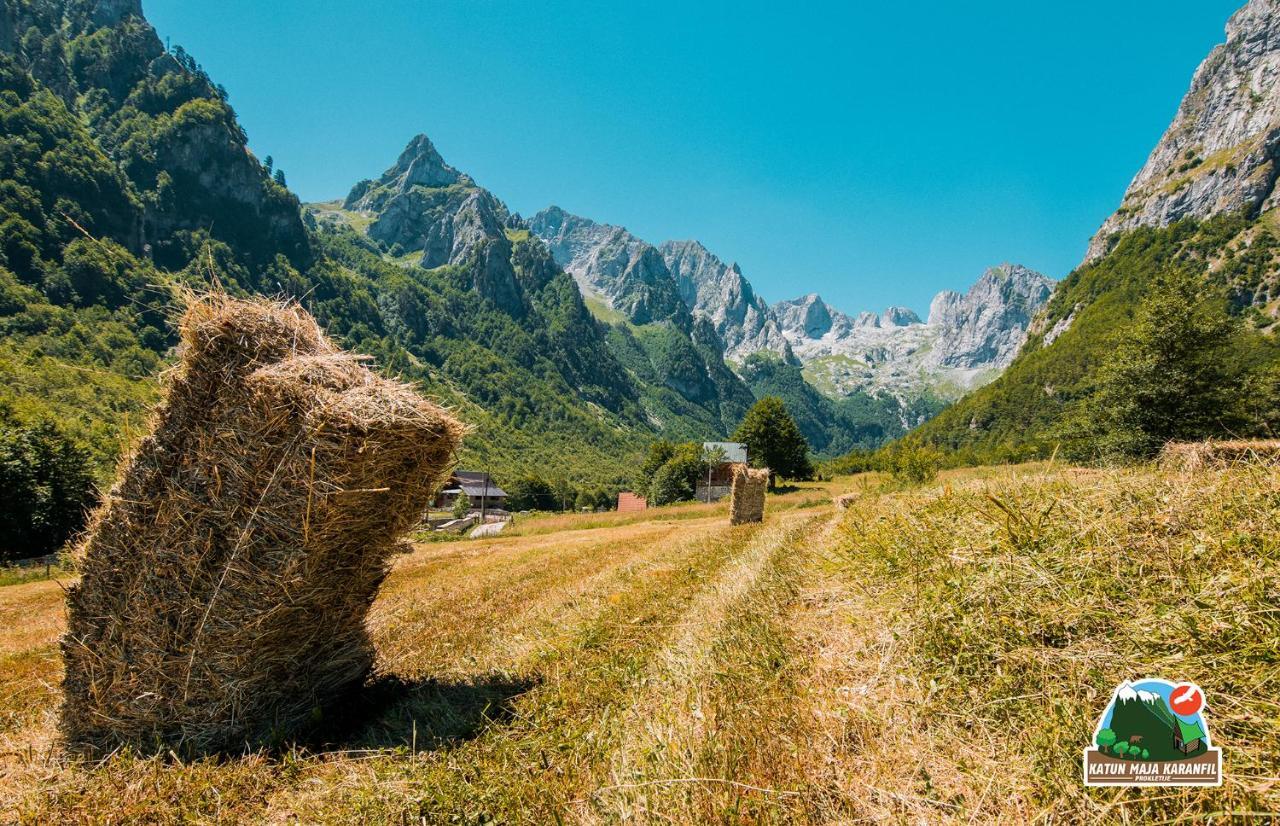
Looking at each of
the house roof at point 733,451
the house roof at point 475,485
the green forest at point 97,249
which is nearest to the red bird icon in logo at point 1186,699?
the green forest at point 97,249

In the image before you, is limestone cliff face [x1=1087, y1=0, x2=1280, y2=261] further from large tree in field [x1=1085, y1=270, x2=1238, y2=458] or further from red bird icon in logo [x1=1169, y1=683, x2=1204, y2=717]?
red bird icon in logo [x1=1169, y1=683, x2=1204, y2=717]

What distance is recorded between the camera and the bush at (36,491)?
3177cm

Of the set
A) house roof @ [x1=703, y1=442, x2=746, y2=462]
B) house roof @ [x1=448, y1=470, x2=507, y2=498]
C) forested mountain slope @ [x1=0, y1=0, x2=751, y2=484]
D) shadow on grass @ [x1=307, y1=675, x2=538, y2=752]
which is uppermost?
forested mountain slope @ [x1=0, y1=0, x2=751, y2=484]

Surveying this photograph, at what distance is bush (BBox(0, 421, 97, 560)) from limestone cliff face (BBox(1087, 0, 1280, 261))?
22284 centimetres

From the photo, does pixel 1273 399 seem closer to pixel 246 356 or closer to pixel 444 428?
pixel 444 428

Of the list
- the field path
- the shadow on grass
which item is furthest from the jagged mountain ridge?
the shadow on grass

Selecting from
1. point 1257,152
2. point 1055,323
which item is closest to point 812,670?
Result: point 1055,323

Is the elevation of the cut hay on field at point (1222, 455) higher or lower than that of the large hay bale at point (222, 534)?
higher

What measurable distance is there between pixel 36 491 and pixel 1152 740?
2085 inches

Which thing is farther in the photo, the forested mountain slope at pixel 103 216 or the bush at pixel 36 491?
the forested mountain slope at pixel 103 216

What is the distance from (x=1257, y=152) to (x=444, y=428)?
722 ft

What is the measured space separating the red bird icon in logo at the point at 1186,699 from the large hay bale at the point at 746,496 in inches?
832

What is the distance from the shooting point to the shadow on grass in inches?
166

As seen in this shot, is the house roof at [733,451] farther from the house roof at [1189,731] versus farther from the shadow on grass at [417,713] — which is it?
the house roof at [1189,731]
